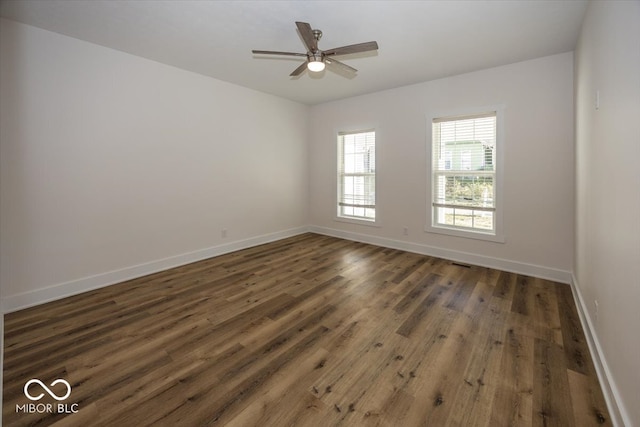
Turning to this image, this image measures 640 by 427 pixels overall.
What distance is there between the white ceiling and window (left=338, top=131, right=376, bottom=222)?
5.34ft

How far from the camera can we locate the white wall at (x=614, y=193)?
130 centimetres

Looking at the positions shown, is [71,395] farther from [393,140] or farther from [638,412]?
[393,140]

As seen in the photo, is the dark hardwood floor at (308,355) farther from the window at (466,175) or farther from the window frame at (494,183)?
the window at (466,175)

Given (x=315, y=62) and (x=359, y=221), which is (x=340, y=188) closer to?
(x=359, y=221)

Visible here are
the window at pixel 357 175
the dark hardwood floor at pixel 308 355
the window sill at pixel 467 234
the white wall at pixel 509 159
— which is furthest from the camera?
the window at pixel 357 175

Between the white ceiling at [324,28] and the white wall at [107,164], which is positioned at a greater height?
the white ceiling at [324,28]

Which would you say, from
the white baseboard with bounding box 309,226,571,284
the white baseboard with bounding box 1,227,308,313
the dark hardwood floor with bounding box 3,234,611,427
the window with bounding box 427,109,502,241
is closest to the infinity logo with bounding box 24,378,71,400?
the dark hardwood floor with bounding box 3,234,611,427

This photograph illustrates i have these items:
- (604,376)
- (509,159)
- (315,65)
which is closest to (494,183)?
(509,159)

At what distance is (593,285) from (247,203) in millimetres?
4509

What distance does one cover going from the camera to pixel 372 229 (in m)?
5.17

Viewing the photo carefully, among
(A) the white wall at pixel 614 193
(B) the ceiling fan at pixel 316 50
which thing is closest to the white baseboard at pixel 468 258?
(A) the white wall at pixel 614 193

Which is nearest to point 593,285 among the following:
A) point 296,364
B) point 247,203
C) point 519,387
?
point 519,387

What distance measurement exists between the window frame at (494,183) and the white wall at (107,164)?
3.02 m

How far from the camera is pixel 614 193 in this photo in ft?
5.25
